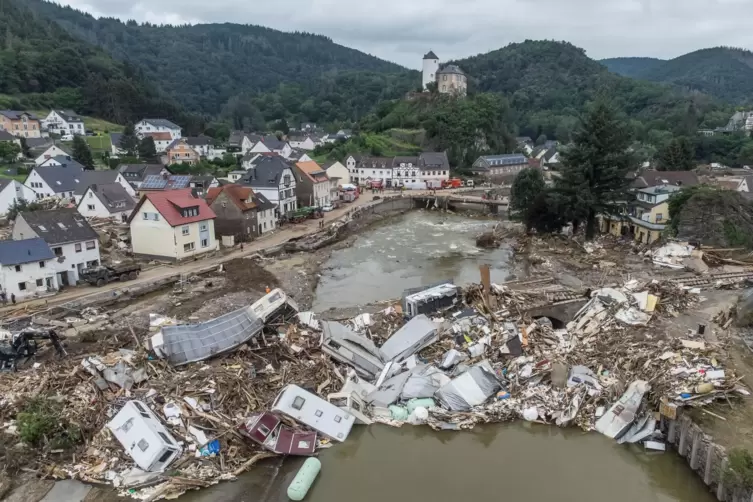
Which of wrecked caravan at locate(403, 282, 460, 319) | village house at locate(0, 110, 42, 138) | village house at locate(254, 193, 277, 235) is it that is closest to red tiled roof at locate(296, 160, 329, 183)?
village house at locate(254, 193, 277, 235)

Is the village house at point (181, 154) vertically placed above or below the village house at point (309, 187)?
above

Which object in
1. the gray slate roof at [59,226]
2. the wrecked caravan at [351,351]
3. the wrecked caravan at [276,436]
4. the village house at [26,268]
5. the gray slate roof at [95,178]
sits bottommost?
the wrecked caravan at [276,436]

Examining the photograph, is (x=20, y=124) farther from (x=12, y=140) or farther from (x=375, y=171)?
(x=375, y=171)

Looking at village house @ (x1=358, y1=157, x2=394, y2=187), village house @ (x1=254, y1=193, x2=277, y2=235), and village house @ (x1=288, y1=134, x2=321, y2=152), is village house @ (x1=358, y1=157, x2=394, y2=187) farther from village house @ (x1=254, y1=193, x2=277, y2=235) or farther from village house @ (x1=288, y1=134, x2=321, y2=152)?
village house @ (x1=254, y1=193, x2=277, y2=235)

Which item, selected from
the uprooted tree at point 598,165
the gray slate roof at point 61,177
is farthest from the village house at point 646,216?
the gray slate roof at point 61,177

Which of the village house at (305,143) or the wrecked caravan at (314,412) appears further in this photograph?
the village house at (305,143)

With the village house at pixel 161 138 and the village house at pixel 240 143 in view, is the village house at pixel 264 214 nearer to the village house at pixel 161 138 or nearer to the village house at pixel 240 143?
the village house at pixel 240 143

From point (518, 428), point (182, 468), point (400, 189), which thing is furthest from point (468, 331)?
point (400, 189)

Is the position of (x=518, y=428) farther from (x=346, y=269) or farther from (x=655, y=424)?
(x=346, y=269)
